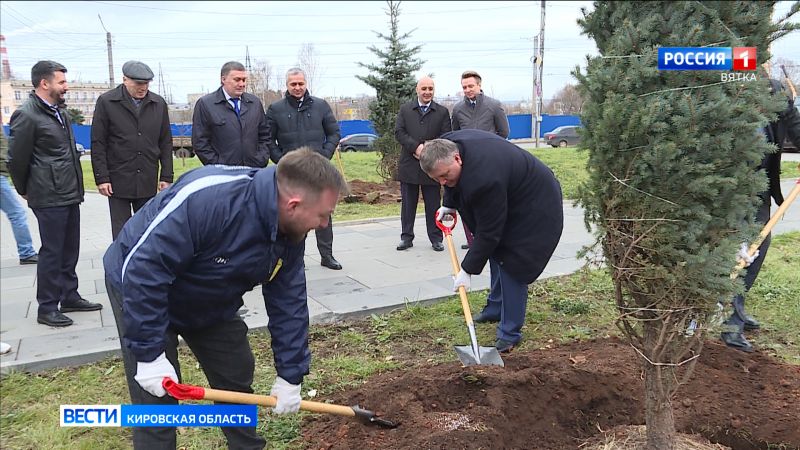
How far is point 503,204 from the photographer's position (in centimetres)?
355

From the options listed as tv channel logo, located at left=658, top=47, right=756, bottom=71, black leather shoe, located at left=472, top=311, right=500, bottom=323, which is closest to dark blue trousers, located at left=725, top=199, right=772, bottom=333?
black leather shoe, located at left=472, top=311, right=500, bottom=323

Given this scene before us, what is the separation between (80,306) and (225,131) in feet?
6.18

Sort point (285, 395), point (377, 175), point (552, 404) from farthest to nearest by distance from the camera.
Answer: point (377, 175)
point (552, 404)
point (285, 395)

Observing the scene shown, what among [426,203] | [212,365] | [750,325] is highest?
[426,203]

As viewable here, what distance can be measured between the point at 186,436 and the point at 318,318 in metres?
1.70

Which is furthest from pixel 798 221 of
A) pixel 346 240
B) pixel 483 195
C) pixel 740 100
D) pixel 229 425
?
pixel 229 425

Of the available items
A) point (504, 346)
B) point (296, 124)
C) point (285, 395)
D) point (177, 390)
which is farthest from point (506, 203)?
point (296, 124)

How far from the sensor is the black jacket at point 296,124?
18.9 feet

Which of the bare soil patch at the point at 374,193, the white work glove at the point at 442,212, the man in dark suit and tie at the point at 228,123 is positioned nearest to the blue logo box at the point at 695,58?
the white work glove at the point at 442,212

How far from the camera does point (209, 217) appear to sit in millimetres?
2088

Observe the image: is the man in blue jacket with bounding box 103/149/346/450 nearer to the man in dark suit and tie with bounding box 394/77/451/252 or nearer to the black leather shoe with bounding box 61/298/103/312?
the black leather shoe with bounding box 61/298/103/312

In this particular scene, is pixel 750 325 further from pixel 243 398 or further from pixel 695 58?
pixel 243 398

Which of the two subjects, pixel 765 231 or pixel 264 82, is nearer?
pixel 765 231

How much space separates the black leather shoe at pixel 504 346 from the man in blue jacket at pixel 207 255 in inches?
77.4
